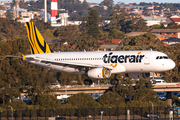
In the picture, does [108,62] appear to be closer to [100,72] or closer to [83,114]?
[100,72]

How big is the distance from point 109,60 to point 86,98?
28.2 metres

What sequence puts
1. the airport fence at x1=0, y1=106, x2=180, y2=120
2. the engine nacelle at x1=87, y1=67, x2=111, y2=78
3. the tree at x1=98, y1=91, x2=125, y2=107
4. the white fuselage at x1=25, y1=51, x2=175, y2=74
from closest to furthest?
the white fuselage at x1=25, y1=51, x2=175, y2=74 < the engine nacelle at x1=87, y1=67, x2=111, y2=78 < the airport fence at x1=0, y1=106, x2=180, y2=120 < the tree at x1=98, y1=91, x2=125, y2=107

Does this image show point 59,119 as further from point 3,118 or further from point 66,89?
point 66,89

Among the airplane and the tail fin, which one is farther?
the tail fin

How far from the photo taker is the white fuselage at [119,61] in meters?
58.8

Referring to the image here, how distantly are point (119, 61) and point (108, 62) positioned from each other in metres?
1.99

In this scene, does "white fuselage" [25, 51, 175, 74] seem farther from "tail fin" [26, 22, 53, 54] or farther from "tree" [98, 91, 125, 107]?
"tree" [98, 91, 125, 107]

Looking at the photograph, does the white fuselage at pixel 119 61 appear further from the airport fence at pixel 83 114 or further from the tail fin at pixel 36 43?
the airport fence at pixel 83 114

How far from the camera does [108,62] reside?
203 feet

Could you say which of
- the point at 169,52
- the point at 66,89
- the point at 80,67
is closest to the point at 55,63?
the point at 80,67

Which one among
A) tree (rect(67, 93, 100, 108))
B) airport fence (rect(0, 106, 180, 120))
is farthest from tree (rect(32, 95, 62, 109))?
airport fence (rect(0, 106, 180, 120))

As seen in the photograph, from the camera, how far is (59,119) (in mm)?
67562

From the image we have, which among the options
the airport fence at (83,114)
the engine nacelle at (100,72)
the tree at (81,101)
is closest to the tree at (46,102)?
the tree at (81,101)

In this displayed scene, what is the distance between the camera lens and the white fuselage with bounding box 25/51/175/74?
58.8m
